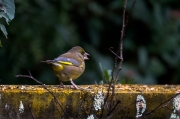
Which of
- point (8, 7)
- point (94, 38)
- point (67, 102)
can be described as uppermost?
point (8, 7)

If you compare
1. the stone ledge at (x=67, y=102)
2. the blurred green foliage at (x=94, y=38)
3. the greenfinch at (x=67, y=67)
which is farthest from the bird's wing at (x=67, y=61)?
the blurred green foliage at (x=94, y=38)

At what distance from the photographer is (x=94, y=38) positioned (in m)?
7.73

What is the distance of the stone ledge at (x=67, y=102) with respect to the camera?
310 cm

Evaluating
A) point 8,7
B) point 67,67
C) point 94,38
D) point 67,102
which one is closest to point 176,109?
point 67,102

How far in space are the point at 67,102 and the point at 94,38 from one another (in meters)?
4.57

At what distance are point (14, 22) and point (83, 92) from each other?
3595mm

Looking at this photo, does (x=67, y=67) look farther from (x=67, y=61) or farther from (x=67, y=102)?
(x=67, y=102)

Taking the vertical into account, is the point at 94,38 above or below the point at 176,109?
below

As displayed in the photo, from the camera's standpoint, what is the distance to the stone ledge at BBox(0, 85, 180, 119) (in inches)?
122

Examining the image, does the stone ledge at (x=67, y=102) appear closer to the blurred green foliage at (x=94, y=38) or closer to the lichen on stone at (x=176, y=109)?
the lichen on stone at (x=176, y=109)

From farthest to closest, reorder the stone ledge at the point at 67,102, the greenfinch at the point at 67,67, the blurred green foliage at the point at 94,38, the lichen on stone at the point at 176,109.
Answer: the blurred green foliage at the point at 94,38, the greenfinch at the point at 67,67, the lichen on stone at the point at 176,109, the stone ledge at the point at 67,102

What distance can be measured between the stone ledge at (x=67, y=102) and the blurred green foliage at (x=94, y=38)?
10.9 feet

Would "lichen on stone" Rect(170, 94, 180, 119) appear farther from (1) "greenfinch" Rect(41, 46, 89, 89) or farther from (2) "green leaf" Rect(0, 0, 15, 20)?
(2) "green leaf" Rect(0, 0, 15, 20)

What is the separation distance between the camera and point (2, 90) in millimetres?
3109
